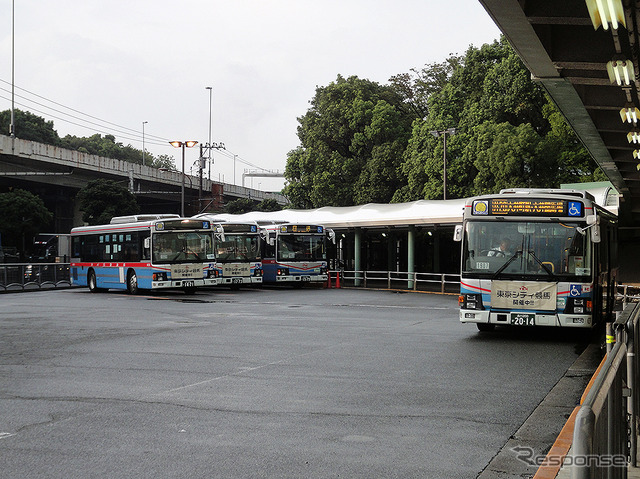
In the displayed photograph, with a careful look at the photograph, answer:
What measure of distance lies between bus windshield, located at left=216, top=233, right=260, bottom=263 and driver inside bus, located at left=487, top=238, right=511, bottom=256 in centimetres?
2011

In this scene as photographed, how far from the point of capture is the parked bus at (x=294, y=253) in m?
35.9

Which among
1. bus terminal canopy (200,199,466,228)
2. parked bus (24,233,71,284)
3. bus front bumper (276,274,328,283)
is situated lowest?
bus front bumper (276,274,328,283)

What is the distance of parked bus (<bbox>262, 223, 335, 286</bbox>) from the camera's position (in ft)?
118

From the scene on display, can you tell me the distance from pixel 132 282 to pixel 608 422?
2829cm

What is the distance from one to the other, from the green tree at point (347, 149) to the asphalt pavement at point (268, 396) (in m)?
38.2

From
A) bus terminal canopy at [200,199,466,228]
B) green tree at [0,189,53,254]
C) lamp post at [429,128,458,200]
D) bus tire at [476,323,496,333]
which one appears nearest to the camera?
bus tire at [476,323,496,333]

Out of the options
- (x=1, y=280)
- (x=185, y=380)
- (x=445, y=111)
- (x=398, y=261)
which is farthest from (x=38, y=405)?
(x=445, y=111)

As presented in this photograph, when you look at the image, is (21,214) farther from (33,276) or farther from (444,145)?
(444,145)

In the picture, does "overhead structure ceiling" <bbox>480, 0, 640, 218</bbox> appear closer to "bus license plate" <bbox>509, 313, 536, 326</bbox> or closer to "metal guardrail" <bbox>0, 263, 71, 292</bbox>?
"bus license plate" <bbox>509, 313, 536, 326</bbox>

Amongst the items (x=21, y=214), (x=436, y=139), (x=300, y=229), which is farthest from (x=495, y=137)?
(x=21, y=214)

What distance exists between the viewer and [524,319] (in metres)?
14.7

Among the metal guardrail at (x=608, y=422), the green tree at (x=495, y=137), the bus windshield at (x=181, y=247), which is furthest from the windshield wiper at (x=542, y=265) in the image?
the green tree at (x=495, y=137)

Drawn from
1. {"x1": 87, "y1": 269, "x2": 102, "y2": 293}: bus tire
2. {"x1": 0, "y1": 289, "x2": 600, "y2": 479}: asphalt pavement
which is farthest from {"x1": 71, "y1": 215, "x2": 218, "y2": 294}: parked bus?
{"x1": 0, "y1": 289, "x2": 600, "y2": 479}: asphalt pavement

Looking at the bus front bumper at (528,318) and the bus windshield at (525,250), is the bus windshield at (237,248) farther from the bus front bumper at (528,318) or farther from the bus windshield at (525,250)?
the bus front bumper at (528,318)
